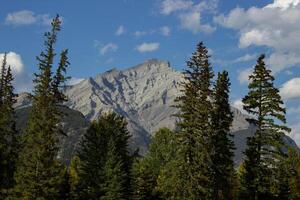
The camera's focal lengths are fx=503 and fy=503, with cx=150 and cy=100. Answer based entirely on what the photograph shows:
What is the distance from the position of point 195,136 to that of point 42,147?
14.3 m

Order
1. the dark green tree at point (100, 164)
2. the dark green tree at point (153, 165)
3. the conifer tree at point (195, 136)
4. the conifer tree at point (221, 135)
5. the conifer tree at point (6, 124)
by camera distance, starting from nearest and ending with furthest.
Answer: the conifer tree at point (195, 136)
the conifer tree at point (221, 135)
the conifer tree at point (6, 124)
the dark green tree at point (100, 164)
the dark green tree at point (153, 165)

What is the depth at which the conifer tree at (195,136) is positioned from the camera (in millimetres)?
41500

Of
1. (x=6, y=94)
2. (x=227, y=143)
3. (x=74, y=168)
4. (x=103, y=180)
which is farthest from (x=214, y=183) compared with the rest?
(x=74, y=168)

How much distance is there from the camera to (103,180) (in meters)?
64.8

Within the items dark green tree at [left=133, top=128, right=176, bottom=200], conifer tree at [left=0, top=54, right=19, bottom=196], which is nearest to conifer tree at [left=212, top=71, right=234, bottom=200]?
conifer tree at [left=0, top=54, right=19, bottom=196]

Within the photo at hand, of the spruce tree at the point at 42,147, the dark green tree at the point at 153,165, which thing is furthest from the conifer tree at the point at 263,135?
the dark green tree at the point at 153,165

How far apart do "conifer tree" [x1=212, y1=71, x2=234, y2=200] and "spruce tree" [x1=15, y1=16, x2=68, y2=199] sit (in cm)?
1463

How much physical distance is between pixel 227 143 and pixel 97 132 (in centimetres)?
2325

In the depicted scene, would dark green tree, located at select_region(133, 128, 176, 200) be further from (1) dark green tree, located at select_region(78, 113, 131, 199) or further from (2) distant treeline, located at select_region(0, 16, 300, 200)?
(2) distant treeline, located at select_region(0, 16, 300, 200)

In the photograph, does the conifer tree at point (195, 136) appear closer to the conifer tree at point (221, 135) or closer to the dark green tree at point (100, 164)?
the conifer tree at point (221, 135)

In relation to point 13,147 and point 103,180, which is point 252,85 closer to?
point 103,180

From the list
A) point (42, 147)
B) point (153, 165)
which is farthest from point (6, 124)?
point (153, 165)

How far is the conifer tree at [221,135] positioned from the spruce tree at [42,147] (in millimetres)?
14634

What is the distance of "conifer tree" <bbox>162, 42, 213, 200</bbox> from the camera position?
4150 centimetres
